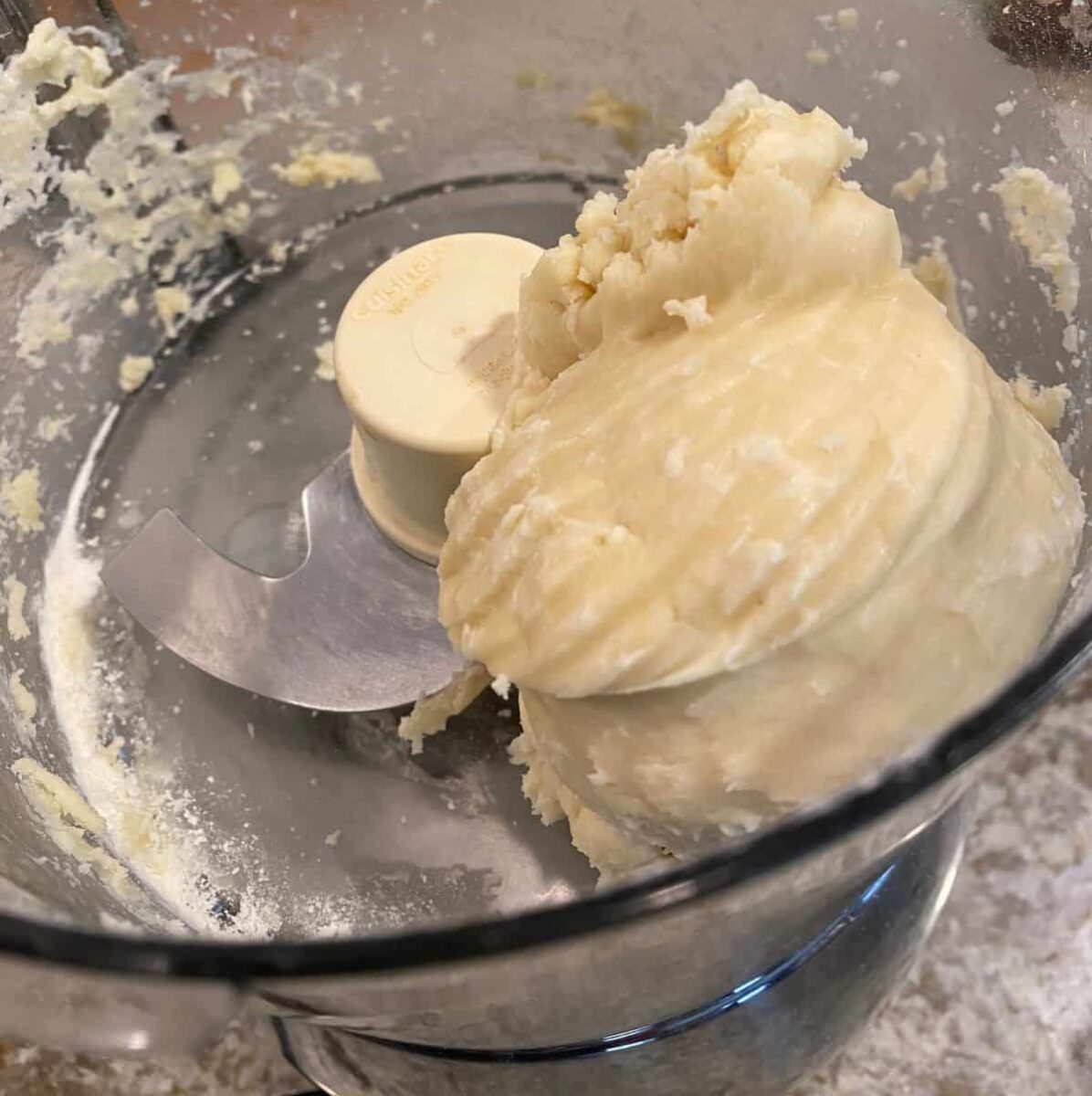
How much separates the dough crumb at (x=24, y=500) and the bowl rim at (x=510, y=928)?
22.2 inches

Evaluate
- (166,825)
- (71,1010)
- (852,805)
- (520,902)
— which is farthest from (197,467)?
(852,805)

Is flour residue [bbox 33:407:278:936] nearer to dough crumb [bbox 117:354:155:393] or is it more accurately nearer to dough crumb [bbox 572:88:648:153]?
dough crumb [bbox 117:354:155:393]

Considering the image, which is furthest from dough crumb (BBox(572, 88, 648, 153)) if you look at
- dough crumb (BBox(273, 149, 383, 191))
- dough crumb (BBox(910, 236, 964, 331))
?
dough crumb (BBox(910, 236, 964, 331))

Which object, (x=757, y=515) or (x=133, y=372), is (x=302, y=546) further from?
(x=757, y=515)

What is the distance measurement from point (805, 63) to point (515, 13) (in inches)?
9.2

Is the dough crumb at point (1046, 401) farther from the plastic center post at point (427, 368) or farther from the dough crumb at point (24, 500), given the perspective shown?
the dough crumb at point (24, 500)

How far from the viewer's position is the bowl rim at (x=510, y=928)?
285 millimetres

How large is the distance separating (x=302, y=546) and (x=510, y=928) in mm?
544

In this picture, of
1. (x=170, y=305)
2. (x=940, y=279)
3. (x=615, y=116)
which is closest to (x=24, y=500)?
(x=170, y=305)

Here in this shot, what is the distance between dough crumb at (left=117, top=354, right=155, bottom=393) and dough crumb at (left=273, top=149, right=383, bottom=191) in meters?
0.19

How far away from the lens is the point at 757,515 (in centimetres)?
42

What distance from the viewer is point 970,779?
0.42 metres

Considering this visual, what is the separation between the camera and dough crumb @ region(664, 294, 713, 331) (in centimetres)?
47

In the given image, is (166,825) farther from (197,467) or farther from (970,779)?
(970,779)
